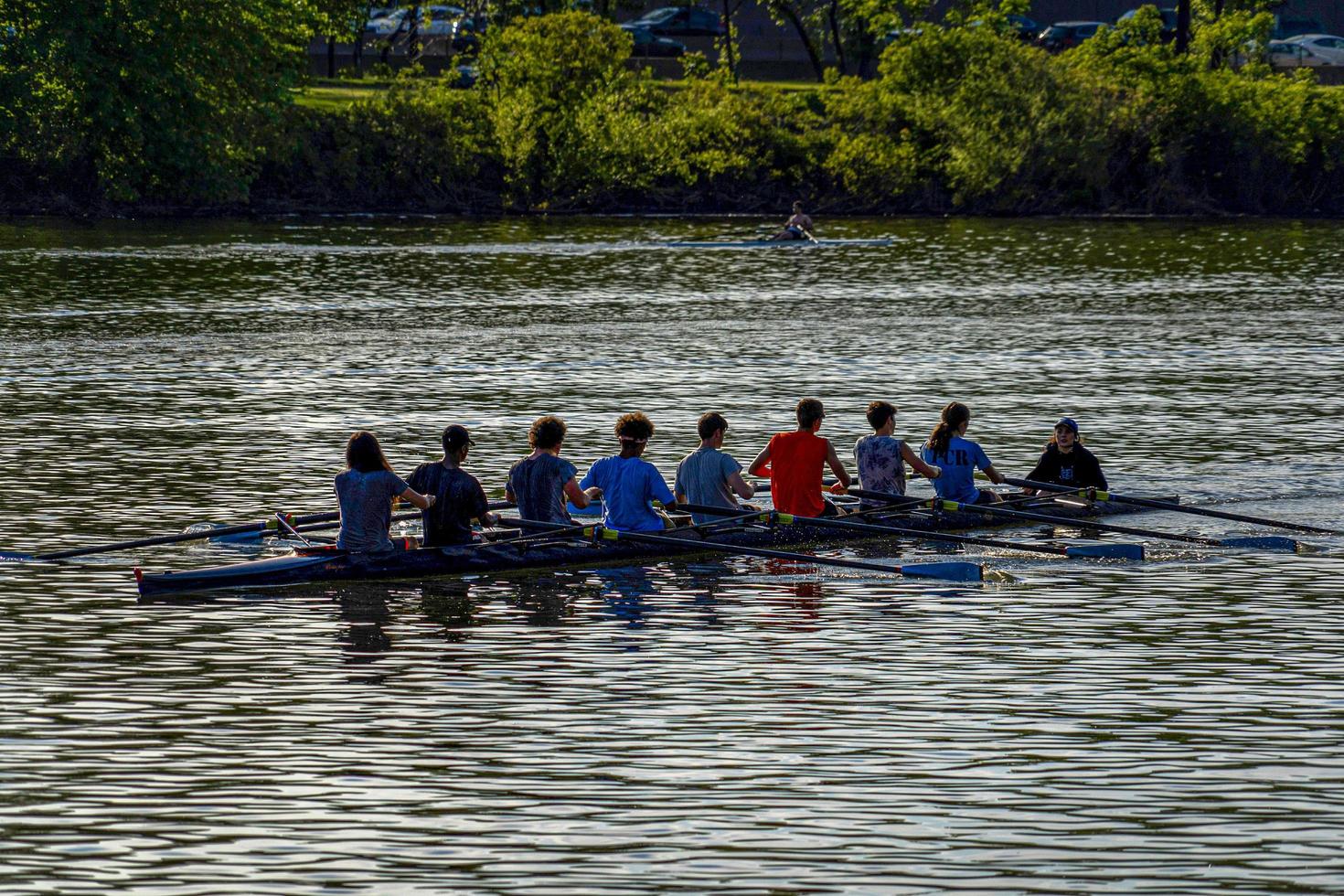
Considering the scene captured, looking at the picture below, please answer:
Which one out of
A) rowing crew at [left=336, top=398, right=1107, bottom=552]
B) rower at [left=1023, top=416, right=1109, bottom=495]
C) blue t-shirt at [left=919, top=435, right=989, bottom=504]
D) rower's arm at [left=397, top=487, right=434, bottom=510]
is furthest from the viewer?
rower at [left=1023, top=416, right=1109, bottom=495]

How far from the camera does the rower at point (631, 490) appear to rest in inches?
777

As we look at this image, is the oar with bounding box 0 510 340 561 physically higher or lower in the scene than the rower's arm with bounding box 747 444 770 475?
lower

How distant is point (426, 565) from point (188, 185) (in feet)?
179

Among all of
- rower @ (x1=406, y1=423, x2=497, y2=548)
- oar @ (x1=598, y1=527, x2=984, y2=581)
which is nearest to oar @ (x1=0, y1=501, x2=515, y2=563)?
rower @ (x1=406, y1=423, x2=497, y2=548)

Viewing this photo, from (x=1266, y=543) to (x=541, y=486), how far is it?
7455 mm

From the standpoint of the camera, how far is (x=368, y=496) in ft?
61.5

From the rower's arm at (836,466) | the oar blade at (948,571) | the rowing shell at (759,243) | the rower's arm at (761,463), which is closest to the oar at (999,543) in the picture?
the rower's arm at (836,466)

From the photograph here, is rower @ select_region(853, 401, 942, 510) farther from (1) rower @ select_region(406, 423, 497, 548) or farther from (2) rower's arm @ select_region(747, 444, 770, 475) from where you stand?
(1) rower @ select_region(406, 423, 497, 548)

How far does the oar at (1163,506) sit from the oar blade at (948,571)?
3.20 m

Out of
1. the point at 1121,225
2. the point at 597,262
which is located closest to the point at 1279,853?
the point at 597,262

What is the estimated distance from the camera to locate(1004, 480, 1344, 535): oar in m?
22.0

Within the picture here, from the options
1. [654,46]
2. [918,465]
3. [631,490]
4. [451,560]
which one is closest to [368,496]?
[451,560]

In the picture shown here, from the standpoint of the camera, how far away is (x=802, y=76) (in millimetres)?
93062

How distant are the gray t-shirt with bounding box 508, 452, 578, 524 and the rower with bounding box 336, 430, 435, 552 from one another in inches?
42.9
